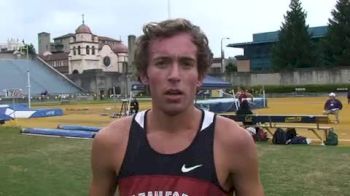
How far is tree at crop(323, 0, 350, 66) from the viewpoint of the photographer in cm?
7606

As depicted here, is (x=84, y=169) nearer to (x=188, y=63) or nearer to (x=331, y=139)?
(x=331, y=139)

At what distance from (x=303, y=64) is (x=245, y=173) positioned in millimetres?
79988

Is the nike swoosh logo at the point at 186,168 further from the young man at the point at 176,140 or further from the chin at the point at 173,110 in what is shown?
the chin at the point at 173,110

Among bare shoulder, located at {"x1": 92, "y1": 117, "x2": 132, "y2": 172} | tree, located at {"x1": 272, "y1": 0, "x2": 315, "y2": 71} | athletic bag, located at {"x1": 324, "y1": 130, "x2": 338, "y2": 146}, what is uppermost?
tree, located at {"x1": 272, "y1": 0, "x2": 315, "y2": 71}

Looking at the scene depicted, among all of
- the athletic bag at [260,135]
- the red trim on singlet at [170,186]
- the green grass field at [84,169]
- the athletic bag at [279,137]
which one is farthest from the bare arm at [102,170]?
the athletic bag at [260,135]

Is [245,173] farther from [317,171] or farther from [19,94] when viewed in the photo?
[19,94]

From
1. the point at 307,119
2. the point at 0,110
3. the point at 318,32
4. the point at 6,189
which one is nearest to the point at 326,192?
the point at 6,189

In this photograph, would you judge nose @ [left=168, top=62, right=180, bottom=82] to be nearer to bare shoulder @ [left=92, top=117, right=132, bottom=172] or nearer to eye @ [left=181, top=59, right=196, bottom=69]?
eye @ [left=181, top=59, right=196, bottom=69]

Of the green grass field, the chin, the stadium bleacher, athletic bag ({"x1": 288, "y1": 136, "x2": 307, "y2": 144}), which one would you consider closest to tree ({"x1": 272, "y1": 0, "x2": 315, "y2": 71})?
the stadium bleacher

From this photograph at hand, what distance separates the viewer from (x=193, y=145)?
7.89 ft

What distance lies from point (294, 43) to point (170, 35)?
79845 mm

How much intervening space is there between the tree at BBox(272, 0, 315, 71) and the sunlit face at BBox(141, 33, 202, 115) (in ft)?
255

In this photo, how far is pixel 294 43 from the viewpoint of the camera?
80.1m

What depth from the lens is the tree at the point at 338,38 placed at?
76062 millimetres
